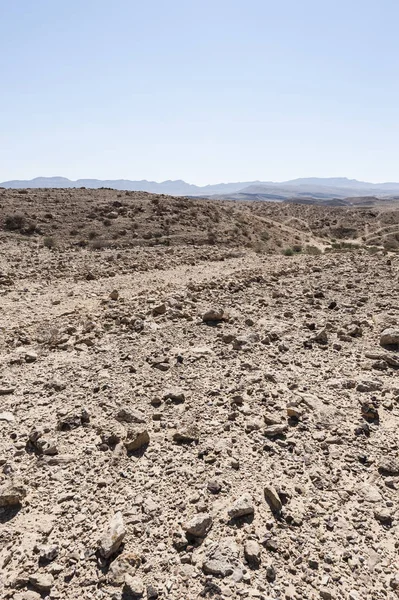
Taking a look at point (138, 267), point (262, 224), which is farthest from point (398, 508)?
point (262, 224)

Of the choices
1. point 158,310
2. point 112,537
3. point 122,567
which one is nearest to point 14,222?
point 158,310

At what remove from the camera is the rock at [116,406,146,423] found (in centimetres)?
540

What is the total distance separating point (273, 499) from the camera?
4.11 metres

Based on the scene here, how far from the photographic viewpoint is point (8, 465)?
4.61 m

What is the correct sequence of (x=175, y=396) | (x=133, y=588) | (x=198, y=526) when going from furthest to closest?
(x=175, y=396), (x=198, y=526), (x=133, y=588)

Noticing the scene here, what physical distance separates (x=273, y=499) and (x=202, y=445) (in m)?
1.10

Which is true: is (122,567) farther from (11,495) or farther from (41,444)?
(41,444)

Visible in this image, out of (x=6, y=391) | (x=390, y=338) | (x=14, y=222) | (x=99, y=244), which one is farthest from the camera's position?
(x=14, y=222)

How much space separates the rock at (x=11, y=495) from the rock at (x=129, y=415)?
1481mm

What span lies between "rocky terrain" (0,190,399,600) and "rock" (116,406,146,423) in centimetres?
4

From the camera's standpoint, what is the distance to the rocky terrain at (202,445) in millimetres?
3508

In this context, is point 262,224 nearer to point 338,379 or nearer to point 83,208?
point 83,208

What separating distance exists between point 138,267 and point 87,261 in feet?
8.06

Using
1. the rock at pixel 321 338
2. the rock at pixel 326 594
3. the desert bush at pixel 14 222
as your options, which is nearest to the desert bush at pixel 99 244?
the desert bush at pixel 14 222
